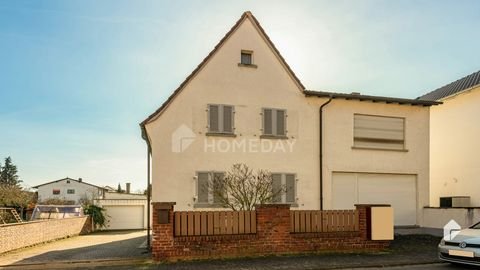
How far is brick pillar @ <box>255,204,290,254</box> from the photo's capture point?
1245 centimetres

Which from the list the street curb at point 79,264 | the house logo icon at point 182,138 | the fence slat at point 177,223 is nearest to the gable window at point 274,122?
the house logo icon at point 182,138

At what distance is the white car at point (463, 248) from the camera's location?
10.4m

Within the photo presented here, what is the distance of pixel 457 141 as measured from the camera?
21438 mm

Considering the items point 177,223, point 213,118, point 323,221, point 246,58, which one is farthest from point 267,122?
point 177,223

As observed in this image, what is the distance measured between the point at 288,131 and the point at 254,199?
11.8ft

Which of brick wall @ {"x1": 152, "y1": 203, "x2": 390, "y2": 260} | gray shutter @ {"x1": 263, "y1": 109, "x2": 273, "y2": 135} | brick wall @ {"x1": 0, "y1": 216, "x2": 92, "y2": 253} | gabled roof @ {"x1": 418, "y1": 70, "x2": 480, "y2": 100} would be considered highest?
gabled roof @ {"x1": 418, "y1": 70, "x2": 480, "y2": 100}

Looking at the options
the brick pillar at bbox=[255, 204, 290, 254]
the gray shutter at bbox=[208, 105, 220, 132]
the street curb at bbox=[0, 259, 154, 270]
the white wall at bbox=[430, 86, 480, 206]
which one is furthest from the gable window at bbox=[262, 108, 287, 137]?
the white wall at bbox=[430, 86, 480, 206]

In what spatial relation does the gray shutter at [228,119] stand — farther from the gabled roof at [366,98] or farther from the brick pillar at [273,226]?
the brick pillar at [273,226]

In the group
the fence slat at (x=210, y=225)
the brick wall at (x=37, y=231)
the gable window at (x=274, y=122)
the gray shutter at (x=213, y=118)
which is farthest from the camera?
the gable window at (x=274, y=122)

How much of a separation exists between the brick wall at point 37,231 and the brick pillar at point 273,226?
29.6 feet

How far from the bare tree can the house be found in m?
0.30

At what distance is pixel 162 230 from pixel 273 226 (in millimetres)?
3333

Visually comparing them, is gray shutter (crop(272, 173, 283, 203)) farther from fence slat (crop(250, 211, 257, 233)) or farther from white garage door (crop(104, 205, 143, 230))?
white garage door (crop(104, 205, 143, 230))

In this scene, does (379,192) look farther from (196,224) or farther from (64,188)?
(64,188)
